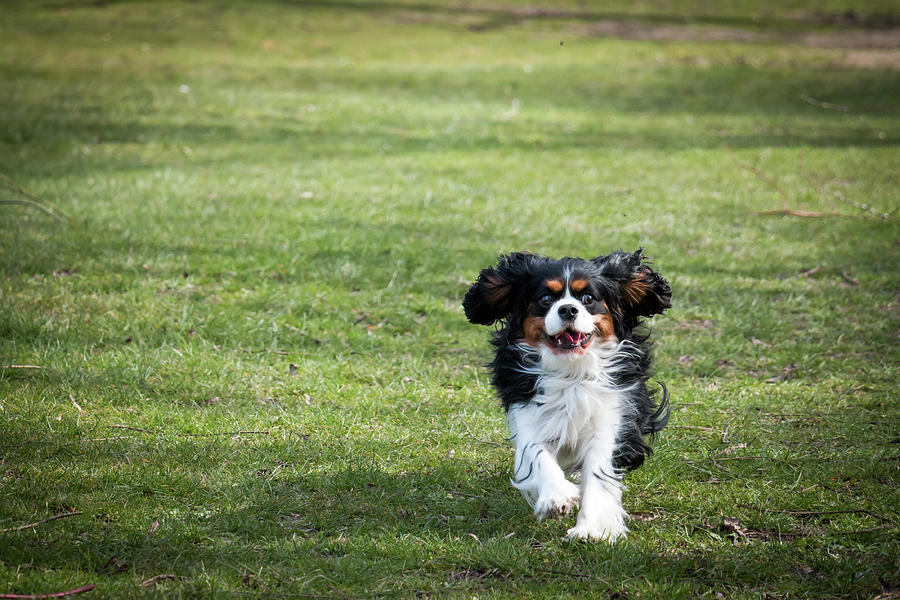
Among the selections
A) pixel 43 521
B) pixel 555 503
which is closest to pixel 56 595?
pixel 43 521

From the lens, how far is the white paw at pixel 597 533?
166 inches

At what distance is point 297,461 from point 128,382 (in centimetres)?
163

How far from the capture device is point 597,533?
13.9ft

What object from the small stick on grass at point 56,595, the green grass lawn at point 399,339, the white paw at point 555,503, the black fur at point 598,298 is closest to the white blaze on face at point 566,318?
the black fur at point 598,298

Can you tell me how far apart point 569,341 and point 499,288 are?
1.83ft

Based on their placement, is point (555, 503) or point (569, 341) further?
point (569, 341)

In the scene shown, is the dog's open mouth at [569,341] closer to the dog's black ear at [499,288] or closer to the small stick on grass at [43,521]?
the dog's black ear at [499,288]

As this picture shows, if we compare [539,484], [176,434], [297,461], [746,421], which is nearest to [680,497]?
[539,484]

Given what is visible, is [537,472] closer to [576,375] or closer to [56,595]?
[576,375]

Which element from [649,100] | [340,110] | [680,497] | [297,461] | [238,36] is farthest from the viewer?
[238,36]

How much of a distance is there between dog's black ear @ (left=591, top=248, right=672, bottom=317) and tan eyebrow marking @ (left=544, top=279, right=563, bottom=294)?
1.23 ft

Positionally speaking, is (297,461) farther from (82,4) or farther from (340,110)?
(82,4)

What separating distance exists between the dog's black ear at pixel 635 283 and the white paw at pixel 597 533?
123 cm

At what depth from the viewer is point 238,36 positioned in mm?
25062
